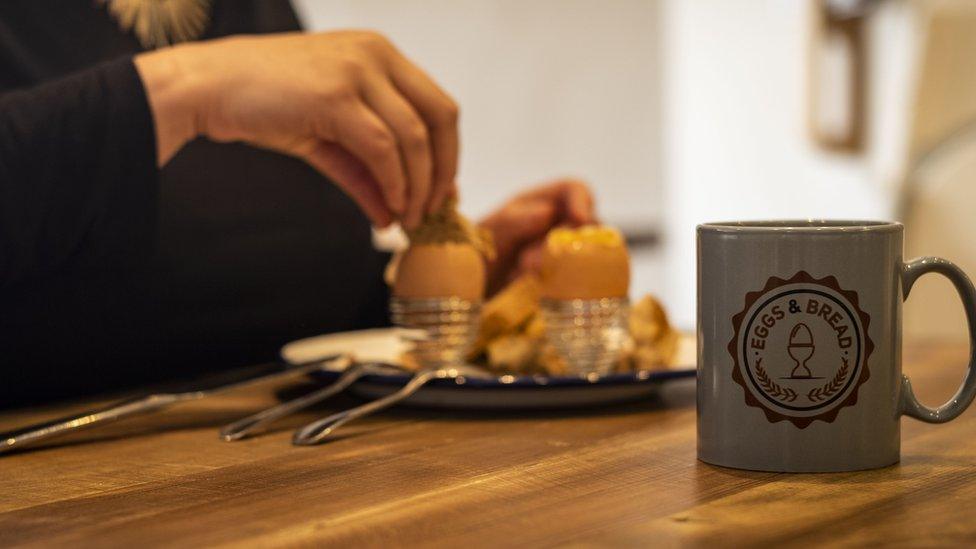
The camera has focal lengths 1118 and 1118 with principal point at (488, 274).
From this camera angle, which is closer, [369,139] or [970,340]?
[970,340]

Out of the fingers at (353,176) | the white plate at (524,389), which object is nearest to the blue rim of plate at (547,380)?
the white plate at (524,389)

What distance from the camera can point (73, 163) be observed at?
85 cm

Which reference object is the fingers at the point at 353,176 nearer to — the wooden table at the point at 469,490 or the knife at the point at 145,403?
the knife at the point at 145,403

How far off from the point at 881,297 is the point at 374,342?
567 millimetres

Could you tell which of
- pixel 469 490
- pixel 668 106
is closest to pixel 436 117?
pixel 469 490

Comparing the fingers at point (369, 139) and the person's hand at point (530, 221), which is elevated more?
the fingers at point (369, 139)

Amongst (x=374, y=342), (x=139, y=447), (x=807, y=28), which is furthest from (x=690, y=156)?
(x=139, y=447)

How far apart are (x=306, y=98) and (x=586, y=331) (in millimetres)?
291

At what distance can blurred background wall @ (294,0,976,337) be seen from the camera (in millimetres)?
3092

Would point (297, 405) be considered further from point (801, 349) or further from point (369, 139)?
point (801, 349)

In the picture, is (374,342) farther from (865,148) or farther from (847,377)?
(865,148)

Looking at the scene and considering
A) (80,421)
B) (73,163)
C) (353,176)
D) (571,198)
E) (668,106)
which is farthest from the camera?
(668,106)

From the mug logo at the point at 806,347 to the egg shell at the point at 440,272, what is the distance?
1.23 feet

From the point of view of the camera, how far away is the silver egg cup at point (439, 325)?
928mm
